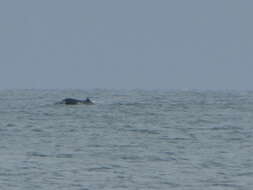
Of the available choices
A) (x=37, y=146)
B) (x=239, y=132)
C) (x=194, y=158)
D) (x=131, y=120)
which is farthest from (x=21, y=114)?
(x=194, y=158)

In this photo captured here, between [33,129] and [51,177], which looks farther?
[33,129]

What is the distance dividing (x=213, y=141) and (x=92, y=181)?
1544 cm

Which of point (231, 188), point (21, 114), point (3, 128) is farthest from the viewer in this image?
point (21, 114)

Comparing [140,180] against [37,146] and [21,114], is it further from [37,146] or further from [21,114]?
[21,114]

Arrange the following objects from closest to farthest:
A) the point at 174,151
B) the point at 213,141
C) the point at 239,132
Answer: the point at 174,151 → the point at 213,141 → the point at 239,132

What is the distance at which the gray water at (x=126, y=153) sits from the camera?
31.5 metres

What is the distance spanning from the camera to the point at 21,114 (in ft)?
233

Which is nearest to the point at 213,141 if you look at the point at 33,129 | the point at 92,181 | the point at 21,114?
the point at 33,129

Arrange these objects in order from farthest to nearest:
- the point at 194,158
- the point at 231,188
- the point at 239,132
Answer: the point at 239,132, the point at 194,158, the point at 231,188

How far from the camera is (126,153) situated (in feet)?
131

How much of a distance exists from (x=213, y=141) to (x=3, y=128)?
13778 millimetres

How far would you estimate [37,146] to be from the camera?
43.0 metres

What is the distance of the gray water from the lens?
31.5 m

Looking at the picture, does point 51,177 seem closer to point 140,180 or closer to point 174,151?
point 140,180
